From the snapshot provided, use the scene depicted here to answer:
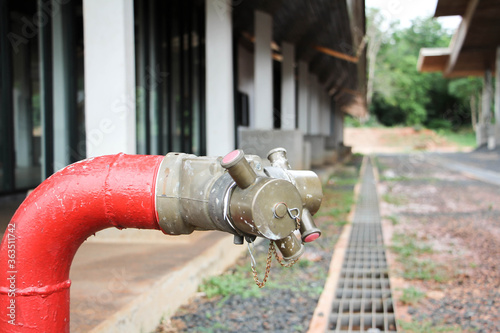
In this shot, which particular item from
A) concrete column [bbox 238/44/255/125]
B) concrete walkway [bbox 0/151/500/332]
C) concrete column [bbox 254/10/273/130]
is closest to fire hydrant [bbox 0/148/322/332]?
concrete walkway [bbox 0/151/500/332]

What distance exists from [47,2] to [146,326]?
505 centimetres

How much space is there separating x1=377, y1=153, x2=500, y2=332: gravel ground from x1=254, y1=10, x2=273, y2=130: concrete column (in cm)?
308

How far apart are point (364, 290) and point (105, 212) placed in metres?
3.08

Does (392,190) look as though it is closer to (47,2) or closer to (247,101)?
Answer: (247,101)

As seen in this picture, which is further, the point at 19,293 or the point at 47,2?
the point at 47,2

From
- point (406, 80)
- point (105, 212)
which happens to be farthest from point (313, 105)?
point (406, 80)

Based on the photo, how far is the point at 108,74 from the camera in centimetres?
457

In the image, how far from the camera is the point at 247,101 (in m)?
14.9

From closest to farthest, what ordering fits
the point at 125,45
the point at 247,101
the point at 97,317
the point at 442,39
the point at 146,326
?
the point at 97,317
the point at 146,326
the point at 125,45
the point at 247,101
the point at 442,39

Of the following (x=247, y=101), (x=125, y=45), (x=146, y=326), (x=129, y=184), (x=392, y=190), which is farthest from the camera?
(x=247, y=101)

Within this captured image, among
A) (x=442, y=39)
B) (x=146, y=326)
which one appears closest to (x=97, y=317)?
(x=146, y=326)

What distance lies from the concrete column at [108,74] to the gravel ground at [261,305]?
1.67 metres

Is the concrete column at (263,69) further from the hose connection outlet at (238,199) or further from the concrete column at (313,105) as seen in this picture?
the hose connection outlet at (238,199)

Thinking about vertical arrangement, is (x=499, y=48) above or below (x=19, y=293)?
above
